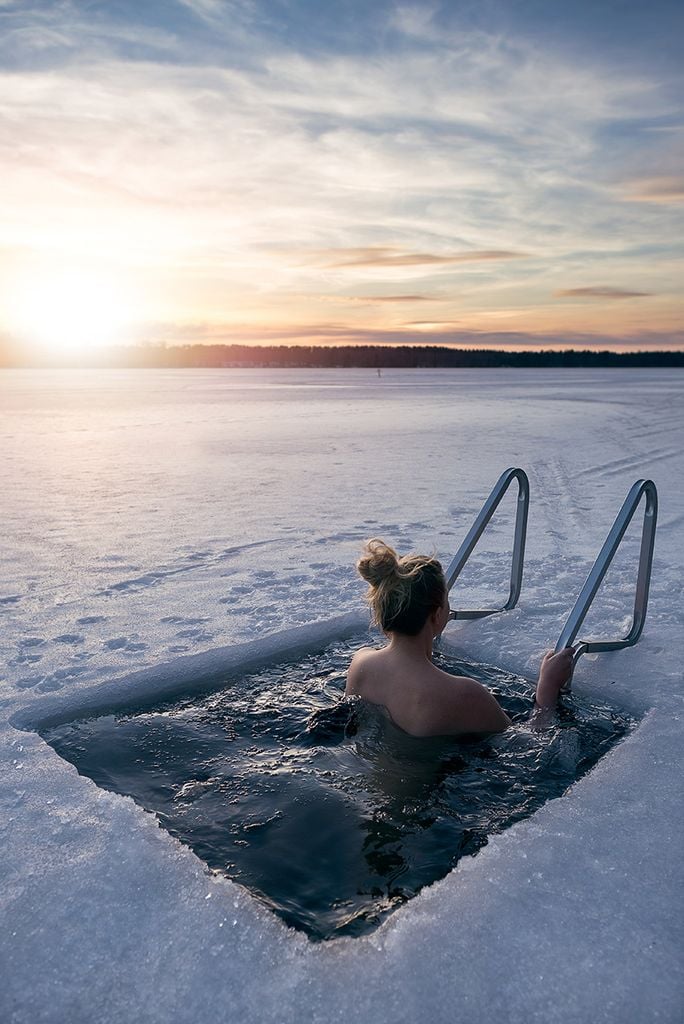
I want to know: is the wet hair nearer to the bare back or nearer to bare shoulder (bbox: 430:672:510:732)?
the bare back

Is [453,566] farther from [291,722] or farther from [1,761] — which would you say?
[1,761]

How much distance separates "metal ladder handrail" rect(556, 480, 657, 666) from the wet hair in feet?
2.92

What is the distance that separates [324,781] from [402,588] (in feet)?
2.61

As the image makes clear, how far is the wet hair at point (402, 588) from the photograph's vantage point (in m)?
3.13

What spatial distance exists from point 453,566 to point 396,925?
262 centimetres

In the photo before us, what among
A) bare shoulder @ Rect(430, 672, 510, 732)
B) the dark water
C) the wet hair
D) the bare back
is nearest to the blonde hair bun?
the wet hair

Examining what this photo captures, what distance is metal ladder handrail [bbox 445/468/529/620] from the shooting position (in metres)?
4.62

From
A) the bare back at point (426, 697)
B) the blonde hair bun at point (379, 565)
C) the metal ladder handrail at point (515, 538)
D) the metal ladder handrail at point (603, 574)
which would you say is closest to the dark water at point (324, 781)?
the bare back at point (426, 697)

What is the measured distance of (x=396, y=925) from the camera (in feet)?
7.18

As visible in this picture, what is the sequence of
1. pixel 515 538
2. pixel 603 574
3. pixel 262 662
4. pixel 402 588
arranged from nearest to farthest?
pixel 402 588 → pixel 603 574 → pixel 262 662 → pixel 515 538

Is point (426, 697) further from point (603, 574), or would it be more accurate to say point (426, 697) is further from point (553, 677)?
point (603, 574)

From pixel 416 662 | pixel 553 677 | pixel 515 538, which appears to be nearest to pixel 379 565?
pixel 416 662

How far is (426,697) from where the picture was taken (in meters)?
3.19

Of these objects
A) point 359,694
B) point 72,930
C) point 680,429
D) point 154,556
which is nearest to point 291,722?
point 359,694
